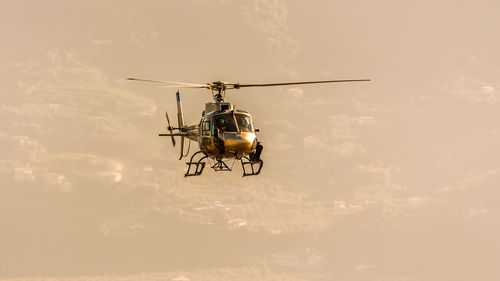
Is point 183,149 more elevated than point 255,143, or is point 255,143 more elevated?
point 183,149

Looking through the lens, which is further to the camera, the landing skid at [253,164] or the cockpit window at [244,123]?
the landing skid at [253,164]

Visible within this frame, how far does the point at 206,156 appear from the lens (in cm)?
5019

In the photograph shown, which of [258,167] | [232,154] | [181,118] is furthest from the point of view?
[181,118]

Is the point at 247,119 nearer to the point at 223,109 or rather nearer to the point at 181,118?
the point at 223,109

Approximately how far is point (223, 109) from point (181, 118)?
554 inches

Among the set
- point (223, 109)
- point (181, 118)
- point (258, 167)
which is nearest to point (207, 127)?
point (223, 109)

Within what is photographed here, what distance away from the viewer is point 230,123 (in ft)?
155

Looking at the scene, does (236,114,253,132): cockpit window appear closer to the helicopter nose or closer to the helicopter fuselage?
the helicopter fuselage

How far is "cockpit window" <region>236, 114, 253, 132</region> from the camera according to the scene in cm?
4722

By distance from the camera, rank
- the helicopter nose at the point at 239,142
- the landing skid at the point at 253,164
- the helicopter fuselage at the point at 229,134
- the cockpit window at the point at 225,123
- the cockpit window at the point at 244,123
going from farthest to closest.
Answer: the landing skid at the point at 253,164
the cockpit window at the point at 244,123
the cockpit window at the point at 225,123
the helicopter fuselage at the point at 229,134
the helicopter nose at the point at 239,142

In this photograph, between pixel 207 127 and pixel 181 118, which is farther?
pixel 181 118

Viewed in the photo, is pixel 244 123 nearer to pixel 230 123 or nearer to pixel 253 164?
pixel 230 123

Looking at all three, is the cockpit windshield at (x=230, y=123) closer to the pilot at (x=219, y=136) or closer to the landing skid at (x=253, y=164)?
the pilot at (x=219, y=136)

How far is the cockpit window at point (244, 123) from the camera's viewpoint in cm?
4722
